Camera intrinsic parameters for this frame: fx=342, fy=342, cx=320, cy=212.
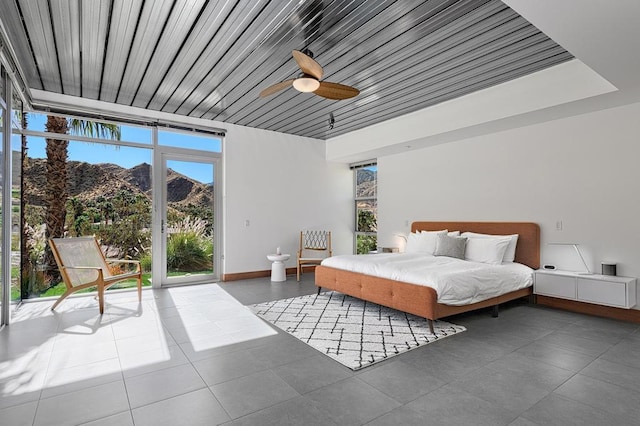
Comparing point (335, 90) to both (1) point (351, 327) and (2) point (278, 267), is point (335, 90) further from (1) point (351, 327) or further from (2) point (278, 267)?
(2) point (278, 267)

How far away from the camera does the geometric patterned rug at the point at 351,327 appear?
9.71 feet

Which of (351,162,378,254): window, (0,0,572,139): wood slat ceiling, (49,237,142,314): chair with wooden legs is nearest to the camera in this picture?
(0,0,572,139): wood slat ceiling

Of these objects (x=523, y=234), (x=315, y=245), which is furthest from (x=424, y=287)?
(x=315, y=245)

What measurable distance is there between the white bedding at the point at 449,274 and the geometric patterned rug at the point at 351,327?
43 centimetres

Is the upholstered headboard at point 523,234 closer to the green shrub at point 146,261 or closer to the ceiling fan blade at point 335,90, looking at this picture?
the ceiling fan blade at point 335,90

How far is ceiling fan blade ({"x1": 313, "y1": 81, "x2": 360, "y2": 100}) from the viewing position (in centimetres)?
354

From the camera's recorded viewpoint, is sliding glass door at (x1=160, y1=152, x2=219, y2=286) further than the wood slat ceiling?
Yes

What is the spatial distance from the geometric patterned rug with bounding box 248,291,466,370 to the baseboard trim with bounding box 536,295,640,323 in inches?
69.7

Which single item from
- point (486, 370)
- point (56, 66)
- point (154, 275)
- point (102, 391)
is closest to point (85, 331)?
point (102, 391)

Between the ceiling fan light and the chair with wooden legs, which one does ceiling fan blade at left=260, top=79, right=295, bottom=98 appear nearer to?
the ceiling fan light

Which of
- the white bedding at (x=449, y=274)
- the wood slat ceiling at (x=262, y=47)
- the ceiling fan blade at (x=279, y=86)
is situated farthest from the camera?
the white bedding at (x=449, y=274)

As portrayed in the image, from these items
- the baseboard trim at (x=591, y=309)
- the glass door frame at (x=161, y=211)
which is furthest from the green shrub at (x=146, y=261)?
the baseboard trim at (x=591, y=309)

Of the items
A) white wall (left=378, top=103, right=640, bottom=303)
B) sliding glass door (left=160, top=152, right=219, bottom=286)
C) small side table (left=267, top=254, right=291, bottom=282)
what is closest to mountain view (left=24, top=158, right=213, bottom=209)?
sliding glass door (left=160, top=152, right=219, bottom=286)

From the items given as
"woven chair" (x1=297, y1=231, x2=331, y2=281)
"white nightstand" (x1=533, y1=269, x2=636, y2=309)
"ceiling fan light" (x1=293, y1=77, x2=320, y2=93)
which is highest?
"ceiling fan light" (x1=293, y1=77, x2=320, y2=93)
